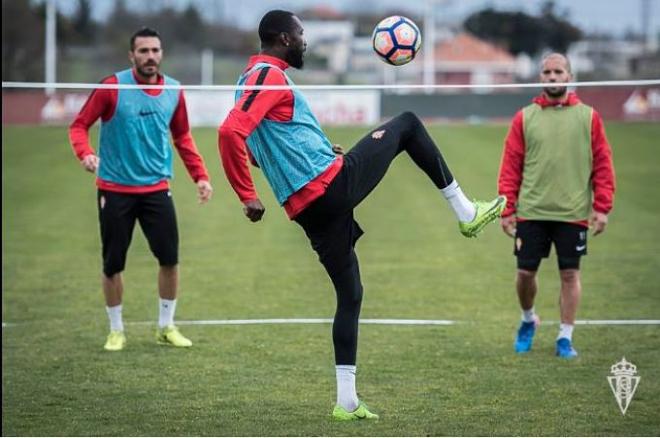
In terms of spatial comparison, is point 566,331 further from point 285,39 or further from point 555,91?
point 285,39

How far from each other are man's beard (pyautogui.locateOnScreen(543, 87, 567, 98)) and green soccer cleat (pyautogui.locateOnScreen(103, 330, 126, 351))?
372 cm

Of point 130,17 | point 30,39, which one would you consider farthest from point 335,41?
point 30,39

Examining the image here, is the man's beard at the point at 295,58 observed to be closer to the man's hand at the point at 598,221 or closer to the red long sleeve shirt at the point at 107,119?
the red long sleeve shirt at the point at 107,119

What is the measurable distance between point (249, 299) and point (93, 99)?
11.1 feet

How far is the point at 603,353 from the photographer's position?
9031 millimetres

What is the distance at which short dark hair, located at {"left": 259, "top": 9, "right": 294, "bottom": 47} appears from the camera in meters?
6.95

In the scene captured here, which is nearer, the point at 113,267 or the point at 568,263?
the point at 568,263

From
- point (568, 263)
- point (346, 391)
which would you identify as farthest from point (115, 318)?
point (568, 263)

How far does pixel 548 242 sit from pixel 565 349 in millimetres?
796

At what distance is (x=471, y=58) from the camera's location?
82.8 metres

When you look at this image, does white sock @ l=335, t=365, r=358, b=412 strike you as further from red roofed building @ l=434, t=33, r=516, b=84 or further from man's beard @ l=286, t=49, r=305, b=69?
red roofed building @ l=434, t=33, r=516, b=84

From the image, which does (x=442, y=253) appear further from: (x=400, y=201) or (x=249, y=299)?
(x=400, y=201)

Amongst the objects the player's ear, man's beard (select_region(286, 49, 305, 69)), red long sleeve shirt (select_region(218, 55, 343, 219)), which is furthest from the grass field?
the player's ear

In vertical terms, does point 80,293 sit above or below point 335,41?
below
